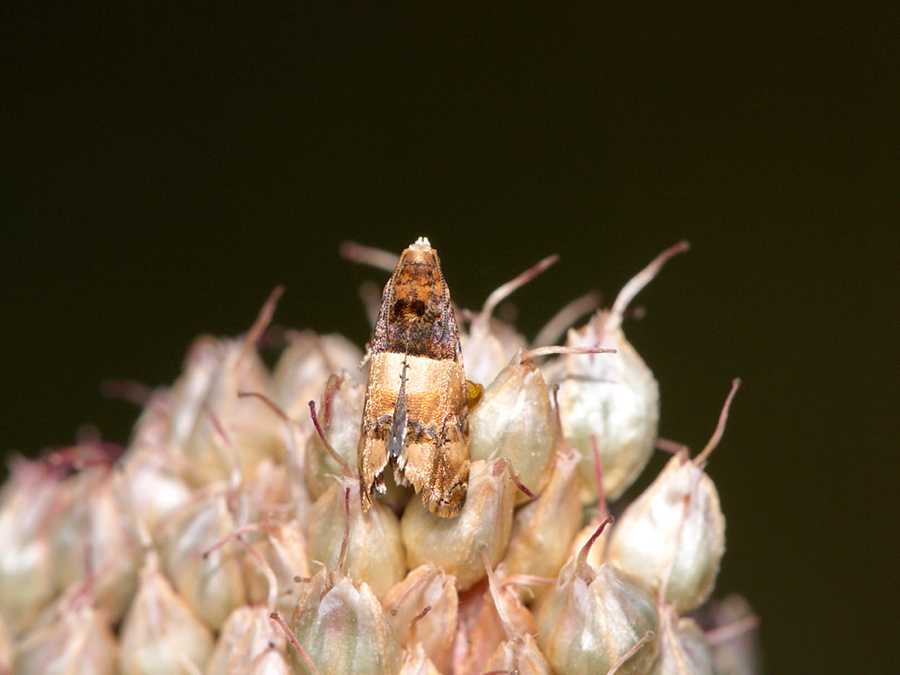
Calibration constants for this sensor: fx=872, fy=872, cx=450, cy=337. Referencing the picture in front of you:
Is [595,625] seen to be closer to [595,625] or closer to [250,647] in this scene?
[595,625]

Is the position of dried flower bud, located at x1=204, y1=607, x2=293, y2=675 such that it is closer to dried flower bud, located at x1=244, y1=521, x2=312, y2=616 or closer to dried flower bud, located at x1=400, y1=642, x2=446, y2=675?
dried flower bud, located at x1=244, y1=521, x2=312, y2=616

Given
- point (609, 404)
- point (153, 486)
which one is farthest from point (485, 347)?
point (153, 486)

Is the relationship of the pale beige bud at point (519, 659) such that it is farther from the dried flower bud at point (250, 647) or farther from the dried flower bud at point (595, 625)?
the dried flower bud at point (250, 647)

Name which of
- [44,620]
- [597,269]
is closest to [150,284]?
[597,269]

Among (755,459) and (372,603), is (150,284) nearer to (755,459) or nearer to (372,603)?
(755,459)

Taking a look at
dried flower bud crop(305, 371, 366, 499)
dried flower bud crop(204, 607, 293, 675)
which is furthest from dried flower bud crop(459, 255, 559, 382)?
dried flower bud crop(204, 607, 293, 675)

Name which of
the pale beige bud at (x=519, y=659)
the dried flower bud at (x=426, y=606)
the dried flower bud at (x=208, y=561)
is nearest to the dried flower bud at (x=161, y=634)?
the dried flower bud at (x=208, y=561)
